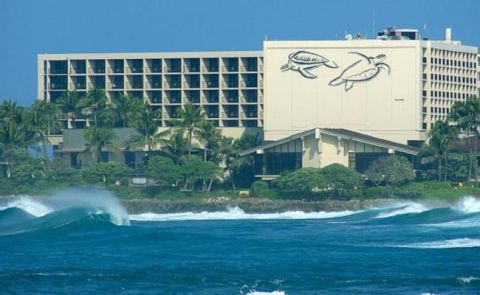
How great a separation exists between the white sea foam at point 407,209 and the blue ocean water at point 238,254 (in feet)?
2.10

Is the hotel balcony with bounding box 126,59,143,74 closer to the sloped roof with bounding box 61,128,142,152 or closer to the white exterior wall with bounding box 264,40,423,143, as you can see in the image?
the sloped roof with bounding box 61,128,142,152

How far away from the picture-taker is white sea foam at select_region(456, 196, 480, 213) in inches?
3510

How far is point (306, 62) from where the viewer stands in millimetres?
112312

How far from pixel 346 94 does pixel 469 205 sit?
2238 cm

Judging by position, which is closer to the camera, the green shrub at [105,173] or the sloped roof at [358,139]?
the sloped roof at [358,139]

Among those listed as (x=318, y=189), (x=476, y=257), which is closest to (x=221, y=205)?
(x=318, y=189)

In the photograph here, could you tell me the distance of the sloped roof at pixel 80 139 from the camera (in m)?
118

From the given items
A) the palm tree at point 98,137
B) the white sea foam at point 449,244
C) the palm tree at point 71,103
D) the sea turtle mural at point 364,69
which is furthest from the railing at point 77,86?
the white sea foam at point 449,244

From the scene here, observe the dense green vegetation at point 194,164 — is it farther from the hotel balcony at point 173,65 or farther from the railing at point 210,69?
the railing at point 210,69

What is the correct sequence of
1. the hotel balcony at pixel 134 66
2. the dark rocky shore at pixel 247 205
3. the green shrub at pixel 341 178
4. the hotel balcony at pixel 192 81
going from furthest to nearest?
the hotel balcony at pixel 134 66
the hotel balcony at pixel 192 81
the green shrub at pixel 341 178
the dark rocky shore at pixel 247 205

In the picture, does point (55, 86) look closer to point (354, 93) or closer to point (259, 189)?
point (354, 93)

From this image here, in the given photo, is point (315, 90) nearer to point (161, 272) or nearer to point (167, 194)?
point (167, 194)

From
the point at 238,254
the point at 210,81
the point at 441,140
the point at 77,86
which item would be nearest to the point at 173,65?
the point at 210,81

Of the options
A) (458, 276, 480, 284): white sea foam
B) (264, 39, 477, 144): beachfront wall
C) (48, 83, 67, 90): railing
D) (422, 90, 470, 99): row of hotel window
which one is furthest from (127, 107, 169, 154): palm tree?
(458, 276, 480, 284): white sea foam
